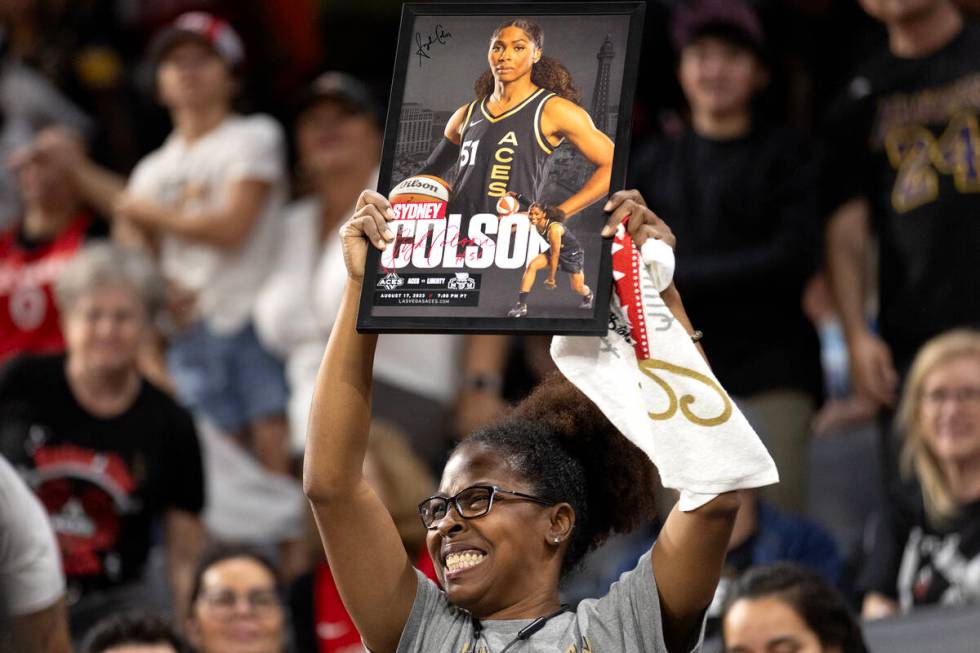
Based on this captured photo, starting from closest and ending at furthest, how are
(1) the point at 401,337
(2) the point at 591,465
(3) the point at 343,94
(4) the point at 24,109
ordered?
(2) the point at 591,465 → (1) the point at 401,337 → (3) the point at 343,94 → (4) the point at 24,109

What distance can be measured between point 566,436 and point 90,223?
3576mm

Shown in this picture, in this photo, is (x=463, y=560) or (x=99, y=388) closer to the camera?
(x=463, y=560)

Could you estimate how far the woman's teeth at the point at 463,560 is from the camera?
2814 millimetres

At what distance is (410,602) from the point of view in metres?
2.85

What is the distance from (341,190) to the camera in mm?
5875

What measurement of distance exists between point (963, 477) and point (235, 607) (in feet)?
6.44

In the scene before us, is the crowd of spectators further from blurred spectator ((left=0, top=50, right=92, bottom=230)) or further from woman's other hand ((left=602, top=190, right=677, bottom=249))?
woman's other hand ((left=602, top=190, right=677, bottom=249))

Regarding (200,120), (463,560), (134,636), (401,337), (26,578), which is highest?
(200,120)

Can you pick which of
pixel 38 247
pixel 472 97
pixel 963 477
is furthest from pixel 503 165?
pixel 38 247

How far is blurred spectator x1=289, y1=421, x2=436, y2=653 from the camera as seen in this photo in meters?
4.91

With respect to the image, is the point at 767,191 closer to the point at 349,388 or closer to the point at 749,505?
the point at 749,505

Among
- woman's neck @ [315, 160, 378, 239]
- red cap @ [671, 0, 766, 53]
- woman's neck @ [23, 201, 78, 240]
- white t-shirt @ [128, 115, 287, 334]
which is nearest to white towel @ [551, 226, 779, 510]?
red cap @ [671, 0, 766, 53]

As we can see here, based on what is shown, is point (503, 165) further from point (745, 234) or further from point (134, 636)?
point (745, 234)

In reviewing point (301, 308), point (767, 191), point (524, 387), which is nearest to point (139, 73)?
point (301, 308)
